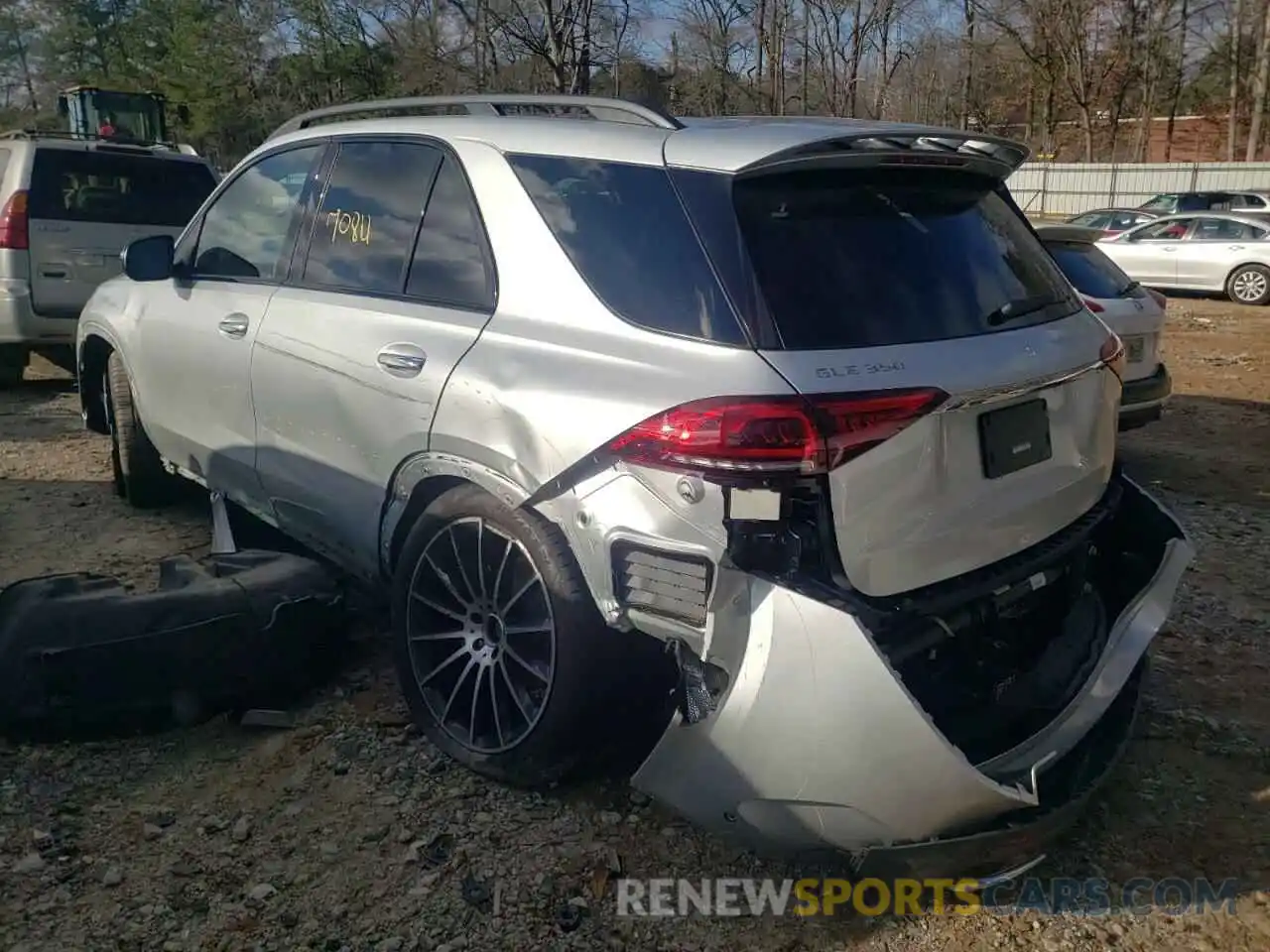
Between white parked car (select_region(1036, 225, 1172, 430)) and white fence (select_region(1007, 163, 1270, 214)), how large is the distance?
104 feet

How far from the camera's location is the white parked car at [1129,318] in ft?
21.5

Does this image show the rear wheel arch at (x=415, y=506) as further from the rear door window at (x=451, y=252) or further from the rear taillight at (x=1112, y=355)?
the rear taillight at (x=1112, y=355)

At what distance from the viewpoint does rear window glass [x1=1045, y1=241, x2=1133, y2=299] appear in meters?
6.77

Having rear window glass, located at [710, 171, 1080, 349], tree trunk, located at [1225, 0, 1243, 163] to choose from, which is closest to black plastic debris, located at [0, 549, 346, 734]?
rear window glass, located at [710, 171, 1080, 349]

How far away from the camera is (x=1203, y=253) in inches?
669

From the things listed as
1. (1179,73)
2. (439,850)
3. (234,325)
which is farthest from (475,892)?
(1179,73)

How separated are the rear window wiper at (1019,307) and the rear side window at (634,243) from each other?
0.77 m

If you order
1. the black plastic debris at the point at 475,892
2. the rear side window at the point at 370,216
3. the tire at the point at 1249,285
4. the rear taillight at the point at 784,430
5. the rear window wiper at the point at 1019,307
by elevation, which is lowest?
the black plastic debris at the point at 475,892

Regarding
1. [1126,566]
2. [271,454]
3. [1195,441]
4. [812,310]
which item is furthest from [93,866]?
[1195,441]

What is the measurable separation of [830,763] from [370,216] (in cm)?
235

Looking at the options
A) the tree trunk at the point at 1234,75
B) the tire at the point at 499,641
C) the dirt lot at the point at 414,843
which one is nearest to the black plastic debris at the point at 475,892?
the dirt lot at the point at 414,843

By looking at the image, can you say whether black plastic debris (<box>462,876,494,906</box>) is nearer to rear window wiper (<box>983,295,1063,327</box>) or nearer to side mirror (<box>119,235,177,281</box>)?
rear window wiper (<box>983,295,1063,327</box>)

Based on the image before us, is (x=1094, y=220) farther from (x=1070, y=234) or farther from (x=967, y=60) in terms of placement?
(x=967, y=60)

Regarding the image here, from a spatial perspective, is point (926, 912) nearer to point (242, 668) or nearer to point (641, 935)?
point (641, 935)
